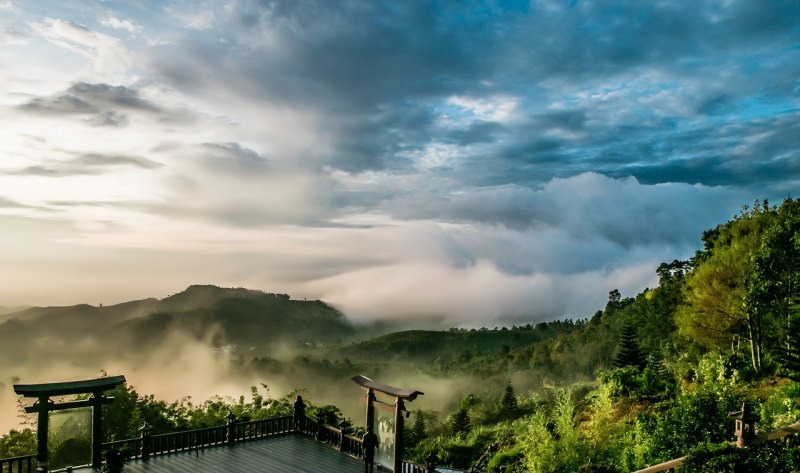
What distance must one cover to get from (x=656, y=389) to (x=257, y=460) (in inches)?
Result: 698

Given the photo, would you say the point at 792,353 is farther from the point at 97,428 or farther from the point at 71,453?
the point at 71,453

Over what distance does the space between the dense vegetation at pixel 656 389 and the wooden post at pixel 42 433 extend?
7078 mm

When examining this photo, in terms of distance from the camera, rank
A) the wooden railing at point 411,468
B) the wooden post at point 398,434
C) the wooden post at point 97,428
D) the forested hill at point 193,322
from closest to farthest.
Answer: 1. the wooden railing at point 411,468
2. the wooden post at point 398,434
3. the wooden post at point 97,428
4. the forested hill at point 193,322

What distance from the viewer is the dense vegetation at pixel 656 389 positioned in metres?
13.3

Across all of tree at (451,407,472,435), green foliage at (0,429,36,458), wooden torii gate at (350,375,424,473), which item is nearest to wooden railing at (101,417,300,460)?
wooden torii gate at (350,375,424,473)

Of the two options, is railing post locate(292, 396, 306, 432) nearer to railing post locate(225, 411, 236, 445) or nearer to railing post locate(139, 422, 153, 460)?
railing post locate(225, 411, 236, 445)

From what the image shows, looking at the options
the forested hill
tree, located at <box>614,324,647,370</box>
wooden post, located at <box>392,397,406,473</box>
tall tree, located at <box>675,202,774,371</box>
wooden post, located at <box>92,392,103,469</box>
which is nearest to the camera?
wooden post, located at <box>392,397,406,473</box>

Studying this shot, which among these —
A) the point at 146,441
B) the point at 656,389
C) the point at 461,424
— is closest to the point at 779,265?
the point at 656,389

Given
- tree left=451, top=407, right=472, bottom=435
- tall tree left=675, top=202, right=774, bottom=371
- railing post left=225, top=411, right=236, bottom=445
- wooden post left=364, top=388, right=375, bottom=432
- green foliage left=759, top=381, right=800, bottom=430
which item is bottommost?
tree left=451, top=407, right=472, bottom=435

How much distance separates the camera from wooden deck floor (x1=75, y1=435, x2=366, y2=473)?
1402 centimetres

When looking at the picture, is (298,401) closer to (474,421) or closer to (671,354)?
(474,421)

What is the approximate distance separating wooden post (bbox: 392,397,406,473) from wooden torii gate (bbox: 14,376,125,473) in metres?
6.96

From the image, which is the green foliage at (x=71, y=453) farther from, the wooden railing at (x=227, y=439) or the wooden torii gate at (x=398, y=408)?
the wooden torii gate at (x=398, y=408)

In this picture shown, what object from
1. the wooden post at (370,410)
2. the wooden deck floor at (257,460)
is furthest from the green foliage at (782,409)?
the wooden deck floor at (257,460)
